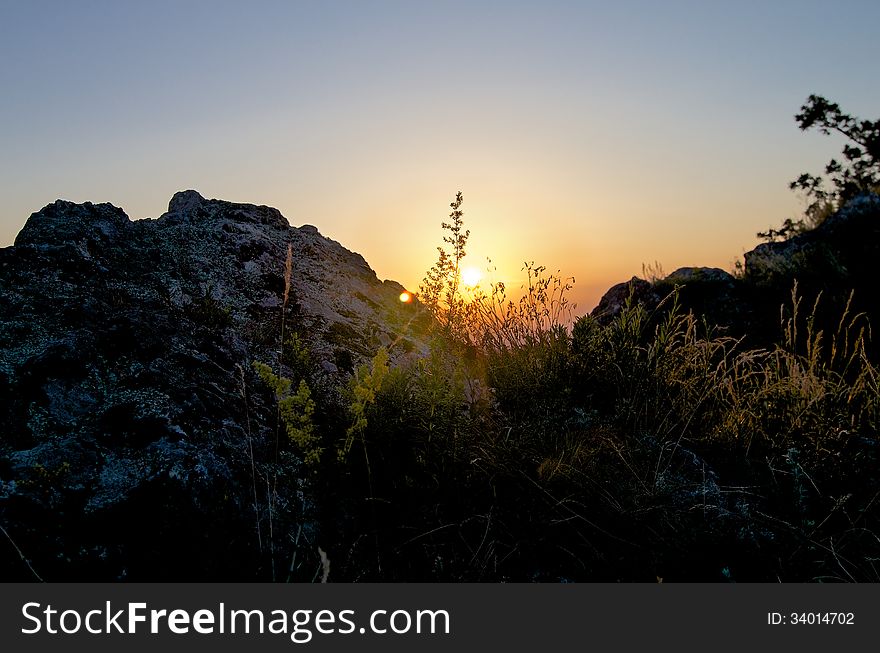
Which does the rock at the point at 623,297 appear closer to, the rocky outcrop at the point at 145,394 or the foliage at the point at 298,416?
the rocky outcrop at the point at 145,394

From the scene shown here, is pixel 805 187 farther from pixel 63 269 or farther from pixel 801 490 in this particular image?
pixel 63 269

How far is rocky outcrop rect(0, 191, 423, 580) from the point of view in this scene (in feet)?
5.86

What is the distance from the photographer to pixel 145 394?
222 cm

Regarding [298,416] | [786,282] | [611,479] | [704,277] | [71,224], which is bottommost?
[611,479]

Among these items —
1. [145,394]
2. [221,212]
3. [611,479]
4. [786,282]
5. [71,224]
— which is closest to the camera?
[145,394]

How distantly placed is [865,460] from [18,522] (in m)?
3.39

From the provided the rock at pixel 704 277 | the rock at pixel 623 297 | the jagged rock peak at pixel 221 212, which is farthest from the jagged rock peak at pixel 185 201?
the rock at pixel 704 277

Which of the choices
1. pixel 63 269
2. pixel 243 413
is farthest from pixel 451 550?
pixel 63 269

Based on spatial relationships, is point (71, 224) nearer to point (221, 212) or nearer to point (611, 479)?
point (221, 212)

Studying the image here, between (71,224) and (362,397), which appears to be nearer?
(362,397)

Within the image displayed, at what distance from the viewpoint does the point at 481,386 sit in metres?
3.49

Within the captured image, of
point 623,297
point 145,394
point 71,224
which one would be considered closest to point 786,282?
point 623,297

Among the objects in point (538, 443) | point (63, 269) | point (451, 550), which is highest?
point (63, 269)
